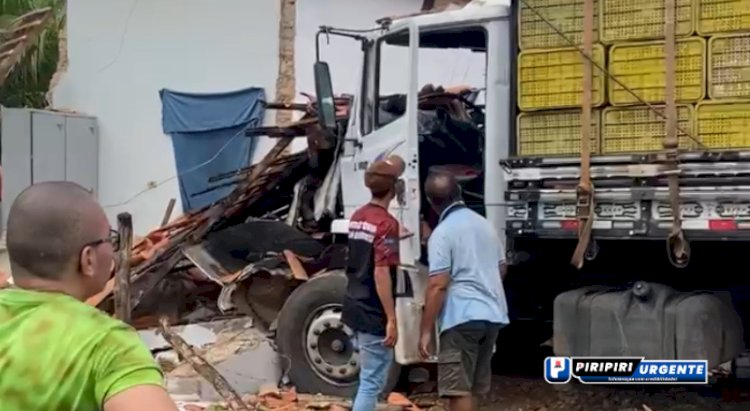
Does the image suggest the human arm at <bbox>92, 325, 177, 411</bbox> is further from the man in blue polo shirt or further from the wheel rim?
the wheel rim

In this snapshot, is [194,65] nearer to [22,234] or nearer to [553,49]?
[553,49]

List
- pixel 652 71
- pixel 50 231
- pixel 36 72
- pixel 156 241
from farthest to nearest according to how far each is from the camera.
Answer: pixel 36 72 → pixel 156 241 → pixel 652 71 → pixel 50 231

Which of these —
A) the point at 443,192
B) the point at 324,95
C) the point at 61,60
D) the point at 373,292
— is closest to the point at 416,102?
the point at 324,95

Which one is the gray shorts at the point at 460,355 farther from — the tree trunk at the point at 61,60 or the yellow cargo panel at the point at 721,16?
the tree trunk at the point at 61,60

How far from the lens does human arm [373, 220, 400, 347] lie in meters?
6.45

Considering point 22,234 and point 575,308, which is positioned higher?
point 22,234

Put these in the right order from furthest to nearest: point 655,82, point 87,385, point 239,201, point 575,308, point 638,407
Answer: point 239,201
point 638,407
point 575,308
point 655,82
point 87,385

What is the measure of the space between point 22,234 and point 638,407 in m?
6.48

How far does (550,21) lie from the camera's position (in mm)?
7195

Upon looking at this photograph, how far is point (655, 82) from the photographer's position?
686 centimetres

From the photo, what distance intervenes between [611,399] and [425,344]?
2208 millimetres

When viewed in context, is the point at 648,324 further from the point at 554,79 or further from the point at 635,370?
the point at 554,79

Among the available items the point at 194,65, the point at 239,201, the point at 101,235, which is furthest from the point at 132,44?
the point at 101,235

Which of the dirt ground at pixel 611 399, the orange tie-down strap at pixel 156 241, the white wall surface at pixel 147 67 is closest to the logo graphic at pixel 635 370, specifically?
the dirt ground at pixel 611 399
